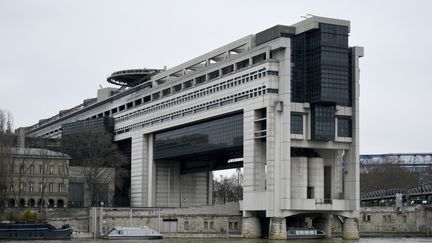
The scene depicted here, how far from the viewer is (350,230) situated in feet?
421

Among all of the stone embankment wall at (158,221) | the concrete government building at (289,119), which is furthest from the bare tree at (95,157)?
the stone embankment wall at (158,221)

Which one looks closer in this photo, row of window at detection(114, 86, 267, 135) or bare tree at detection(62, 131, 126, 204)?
row of window at detection(114, 86, 267, 135)

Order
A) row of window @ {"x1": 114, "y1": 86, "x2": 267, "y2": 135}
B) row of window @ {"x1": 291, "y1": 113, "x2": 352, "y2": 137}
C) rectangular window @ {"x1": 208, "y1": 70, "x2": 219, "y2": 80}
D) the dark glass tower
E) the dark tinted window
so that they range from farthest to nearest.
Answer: rectangular window @ {"x1": 208, "y1": 70, "x2": 219, "y2": 80} → the dark tinted window → row of window @ {"x1": 114, "y1": 86, "x2": 267, "y2": 135} → the dark glass tower → row of window @ {"x1": 291, "y1": 113, "x2": 352, "y2": 137}

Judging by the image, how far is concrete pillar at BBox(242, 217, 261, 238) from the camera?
128625mm

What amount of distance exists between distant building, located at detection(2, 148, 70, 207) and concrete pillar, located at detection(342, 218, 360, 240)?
2312 inches

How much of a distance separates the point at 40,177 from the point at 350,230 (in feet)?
221

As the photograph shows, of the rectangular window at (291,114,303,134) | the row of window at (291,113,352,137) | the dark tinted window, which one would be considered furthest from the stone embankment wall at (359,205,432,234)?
the rectangular window at (291,114,303,134)

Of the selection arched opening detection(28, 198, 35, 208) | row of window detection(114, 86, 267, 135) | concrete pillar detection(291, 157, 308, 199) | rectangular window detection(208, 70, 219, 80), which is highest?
rectangular window detection(208, 70, 219, 80)

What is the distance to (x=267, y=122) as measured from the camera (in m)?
126

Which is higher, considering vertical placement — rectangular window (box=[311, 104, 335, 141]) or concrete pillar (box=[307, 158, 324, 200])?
rectangular window (box=[311, 104, 335, 141])

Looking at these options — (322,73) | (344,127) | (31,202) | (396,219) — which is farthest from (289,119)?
(31,202)

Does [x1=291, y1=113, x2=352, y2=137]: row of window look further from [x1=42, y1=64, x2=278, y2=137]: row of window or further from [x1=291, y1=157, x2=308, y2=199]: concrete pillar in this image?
[x1=42, y1=64, x2=278, y2=137]: row of window

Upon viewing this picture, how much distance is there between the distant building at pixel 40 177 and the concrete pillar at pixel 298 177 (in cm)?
5291

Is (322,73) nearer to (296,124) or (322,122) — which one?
(322,122)
